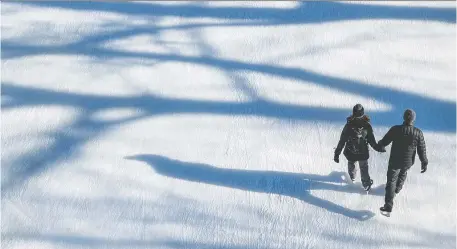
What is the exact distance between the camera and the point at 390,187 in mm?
3494

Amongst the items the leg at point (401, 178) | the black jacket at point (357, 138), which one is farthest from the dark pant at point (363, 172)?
the leg at point (401, 178)

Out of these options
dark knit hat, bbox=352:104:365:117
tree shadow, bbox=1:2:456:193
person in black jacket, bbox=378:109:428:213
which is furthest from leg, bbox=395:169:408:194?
tree shadow, bbox=1:2:456:193

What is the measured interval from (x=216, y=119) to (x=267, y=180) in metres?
0.89

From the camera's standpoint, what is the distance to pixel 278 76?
4887mm

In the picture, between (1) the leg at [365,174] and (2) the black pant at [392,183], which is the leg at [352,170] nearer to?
(1) the leg at [365,174]

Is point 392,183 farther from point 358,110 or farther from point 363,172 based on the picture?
point 358,110

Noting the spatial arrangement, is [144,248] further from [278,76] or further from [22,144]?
[278,76]

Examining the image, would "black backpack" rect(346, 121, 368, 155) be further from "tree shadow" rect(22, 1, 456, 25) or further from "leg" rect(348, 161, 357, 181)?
"tree shadow" rect(22, 1, 456, 25)

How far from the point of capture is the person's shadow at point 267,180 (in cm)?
384

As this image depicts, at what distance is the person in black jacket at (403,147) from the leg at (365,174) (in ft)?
0.69

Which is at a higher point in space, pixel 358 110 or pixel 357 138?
pixel 358 110

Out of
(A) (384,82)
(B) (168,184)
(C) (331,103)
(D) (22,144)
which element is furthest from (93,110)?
(A) (384,82)

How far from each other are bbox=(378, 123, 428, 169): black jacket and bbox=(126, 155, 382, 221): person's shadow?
1.89 feet

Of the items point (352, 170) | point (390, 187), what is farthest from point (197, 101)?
point (390, 187)
